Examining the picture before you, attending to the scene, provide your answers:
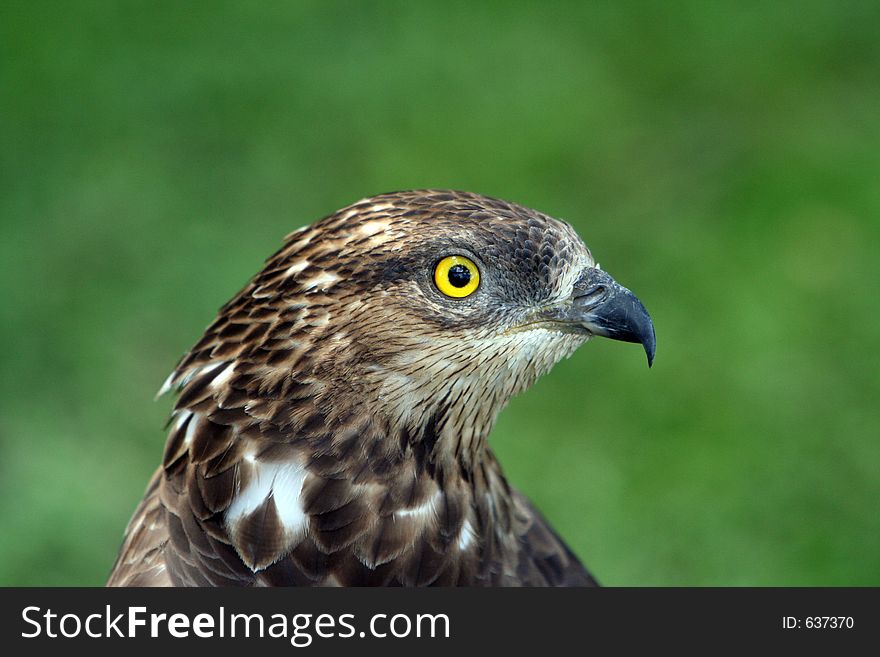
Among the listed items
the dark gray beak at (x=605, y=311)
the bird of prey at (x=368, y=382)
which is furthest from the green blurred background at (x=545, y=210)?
the dark gray beak at (x=605, y=311)

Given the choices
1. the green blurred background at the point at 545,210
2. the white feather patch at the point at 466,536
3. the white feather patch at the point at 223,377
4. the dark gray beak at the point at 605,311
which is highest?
the green blurred background at the point at 545,210

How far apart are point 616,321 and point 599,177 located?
5.34m

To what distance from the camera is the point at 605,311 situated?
3406mm

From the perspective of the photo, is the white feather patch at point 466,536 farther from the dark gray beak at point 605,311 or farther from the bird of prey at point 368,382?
the dark gray beak at point 605,311

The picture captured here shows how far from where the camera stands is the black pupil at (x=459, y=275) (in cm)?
331

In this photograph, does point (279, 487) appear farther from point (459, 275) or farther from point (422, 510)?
point (459, 275)

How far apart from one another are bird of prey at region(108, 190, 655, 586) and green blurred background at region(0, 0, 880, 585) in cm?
311

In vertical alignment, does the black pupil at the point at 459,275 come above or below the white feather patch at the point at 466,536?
above

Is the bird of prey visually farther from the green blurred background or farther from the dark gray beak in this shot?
the green blurred background

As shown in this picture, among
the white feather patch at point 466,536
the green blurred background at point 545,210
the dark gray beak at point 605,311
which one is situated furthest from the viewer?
the green blurred background at point 545,210

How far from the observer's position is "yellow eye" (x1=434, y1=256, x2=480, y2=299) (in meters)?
3.31

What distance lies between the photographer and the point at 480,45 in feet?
31.5

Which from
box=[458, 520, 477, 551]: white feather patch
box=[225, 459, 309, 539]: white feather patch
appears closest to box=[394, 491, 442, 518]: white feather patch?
box=[458, 520, 477, 551]: white feather patch

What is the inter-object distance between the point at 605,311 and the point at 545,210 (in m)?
4.85
